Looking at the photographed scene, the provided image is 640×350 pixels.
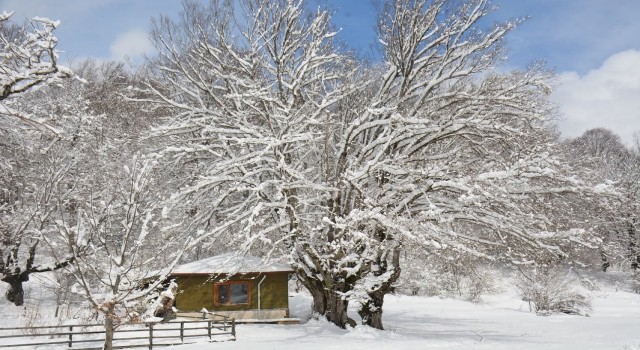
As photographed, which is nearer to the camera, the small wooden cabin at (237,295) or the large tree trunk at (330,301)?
the large tree trunk at (330,301)

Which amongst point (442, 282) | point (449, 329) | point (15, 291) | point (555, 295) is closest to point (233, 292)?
point (449, 329)

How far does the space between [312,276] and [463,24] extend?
→ 10.3 metres

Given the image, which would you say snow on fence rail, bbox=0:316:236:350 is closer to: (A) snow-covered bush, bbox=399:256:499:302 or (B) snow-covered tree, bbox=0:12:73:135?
(B) snow-covered tree, bbox=0:12:73:135

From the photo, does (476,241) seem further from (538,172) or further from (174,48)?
(174,48)

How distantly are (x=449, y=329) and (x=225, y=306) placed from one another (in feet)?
33.2

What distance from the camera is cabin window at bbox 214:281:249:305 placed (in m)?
23.2

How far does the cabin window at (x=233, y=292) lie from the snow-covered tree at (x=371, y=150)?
498cm

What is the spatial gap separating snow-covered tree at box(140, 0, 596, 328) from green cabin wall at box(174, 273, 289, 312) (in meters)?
4.26

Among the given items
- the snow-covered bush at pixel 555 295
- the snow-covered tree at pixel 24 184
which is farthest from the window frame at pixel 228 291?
the snow-covered bush at pixel 555 295

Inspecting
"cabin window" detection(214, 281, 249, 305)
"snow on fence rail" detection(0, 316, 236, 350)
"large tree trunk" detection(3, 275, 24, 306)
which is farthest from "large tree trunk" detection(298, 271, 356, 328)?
"large tree trunk" detection(3, 275, 24, 306)

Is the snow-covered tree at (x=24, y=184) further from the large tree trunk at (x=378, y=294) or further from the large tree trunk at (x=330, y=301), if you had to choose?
the large tree trunk at (x=378, y=294)

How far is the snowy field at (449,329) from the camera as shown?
14320 millimetres

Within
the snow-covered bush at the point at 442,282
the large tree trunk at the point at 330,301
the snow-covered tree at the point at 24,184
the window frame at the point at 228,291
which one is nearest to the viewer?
the large tree trunk at the point at 330,301

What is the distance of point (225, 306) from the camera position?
23.0 m
